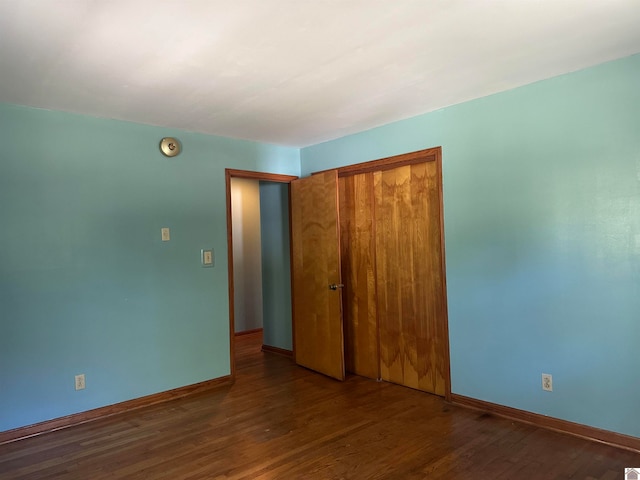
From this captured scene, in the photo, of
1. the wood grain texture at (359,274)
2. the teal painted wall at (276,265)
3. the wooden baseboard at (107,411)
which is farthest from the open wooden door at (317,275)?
the wooden baseboard at (107,411)

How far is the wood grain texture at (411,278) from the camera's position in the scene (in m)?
3.42

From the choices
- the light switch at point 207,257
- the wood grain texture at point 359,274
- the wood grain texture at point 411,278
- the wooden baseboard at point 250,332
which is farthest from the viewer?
the wooden baseboard at point 250,332

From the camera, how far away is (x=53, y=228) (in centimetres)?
305

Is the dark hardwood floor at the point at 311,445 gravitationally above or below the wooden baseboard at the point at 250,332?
below

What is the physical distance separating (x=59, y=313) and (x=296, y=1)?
2.71 m

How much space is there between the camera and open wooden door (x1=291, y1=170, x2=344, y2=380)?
3.90 metres

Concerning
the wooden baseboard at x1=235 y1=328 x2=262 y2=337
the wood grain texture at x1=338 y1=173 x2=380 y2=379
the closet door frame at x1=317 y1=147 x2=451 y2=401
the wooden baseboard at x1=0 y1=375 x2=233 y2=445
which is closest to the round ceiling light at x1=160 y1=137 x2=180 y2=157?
the wood grain texture at x1=338 y1=173 x2=380 y2=379

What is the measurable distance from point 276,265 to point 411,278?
1.91m

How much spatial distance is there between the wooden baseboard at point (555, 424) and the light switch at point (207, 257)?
238cm

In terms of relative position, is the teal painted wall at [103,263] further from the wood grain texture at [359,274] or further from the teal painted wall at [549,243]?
the teal painted wall at [549,243]

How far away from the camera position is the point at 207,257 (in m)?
3.85

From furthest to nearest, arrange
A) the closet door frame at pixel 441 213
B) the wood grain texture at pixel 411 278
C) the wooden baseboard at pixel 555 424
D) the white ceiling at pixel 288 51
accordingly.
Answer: the wood grain texture at pixel 411 278
the closet door frame at pixel 441 213
the wooden baseboard at pixel 555 424
the white ceiling at pixel 288 51

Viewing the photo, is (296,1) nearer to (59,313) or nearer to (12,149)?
(12,149)

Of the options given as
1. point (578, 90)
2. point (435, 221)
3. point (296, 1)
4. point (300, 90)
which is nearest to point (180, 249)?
point (300, 90)
